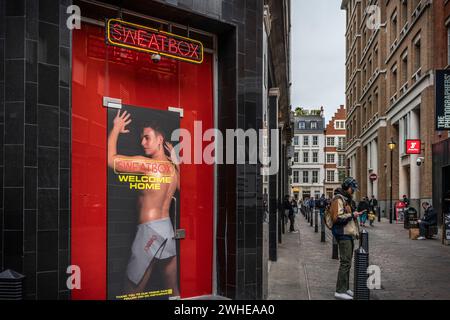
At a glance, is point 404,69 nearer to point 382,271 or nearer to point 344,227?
point 382,271

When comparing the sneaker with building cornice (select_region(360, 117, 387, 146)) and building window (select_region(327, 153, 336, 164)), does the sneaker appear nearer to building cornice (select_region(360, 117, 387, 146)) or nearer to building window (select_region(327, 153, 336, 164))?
building cornice (select_region(360, 117, 387, 146))

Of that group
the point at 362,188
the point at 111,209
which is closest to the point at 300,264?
the point at 111,209

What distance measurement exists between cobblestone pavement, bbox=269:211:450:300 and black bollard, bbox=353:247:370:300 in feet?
5.06

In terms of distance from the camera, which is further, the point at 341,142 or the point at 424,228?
the point at 341,142

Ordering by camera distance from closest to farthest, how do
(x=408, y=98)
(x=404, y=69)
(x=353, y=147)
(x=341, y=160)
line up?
(x=408, y=98)
(x=404, y=69)
(x=353, y=147)
(x=341, y=160)

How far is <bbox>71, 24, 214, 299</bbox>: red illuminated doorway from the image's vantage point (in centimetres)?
567

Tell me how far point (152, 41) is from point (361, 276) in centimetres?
404

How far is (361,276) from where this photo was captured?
6.61 m

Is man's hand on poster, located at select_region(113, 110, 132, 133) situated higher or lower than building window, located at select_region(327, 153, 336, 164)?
lower

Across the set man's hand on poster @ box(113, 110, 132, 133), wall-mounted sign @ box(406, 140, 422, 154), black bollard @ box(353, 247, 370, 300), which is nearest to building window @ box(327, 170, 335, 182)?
wall-mounted sign @ box(406, 140, 422, 154)

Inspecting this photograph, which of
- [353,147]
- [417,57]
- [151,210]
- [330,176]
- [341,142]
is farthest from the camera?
[330,176]

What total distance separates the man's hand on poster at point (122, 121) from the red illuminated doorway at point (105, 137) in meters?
0.15

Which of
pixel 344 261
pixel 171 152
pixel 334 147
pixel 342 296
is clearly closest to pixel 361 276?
pixel 344 261
